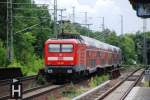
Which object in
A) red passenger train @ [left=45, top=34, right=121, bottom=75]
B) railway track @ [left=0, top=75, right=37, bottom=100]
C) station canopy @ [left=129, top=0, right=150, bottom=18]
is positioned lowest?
railway track @ [left=0, top=75, right=37, bottom=100]

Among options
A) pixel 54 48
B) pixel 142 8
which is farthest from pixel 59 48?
pixel 142 8

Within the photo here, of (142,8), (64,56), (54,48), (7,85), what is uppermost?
(142,8)

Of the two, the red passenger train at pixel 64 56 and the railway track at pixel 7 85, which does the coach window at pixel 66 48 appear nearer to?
the red passenger train at pixel 64 56

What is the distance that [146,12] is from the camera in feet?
45.4

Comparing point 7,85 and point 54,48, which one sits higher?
point 54,48

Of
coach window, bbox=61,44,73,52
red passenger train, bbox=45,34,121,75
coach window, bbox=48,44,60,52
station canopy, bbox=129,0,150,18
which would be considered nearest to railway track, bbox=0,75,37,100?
red passenger train, bbox=45,34,121,75

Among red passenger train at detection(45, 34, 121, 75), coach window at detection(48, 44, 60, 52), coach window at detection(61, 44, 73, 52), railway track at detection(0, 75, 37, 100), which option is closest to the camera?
railway track at detection(0, 75, 37, 100)

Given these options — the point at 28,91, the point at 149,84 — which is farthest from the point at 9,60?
the point at 28,91

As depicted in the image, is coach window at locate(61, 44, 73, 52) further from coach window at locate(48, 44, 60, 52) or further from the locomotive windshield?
coach window at locate(48, 44, 60, 52)

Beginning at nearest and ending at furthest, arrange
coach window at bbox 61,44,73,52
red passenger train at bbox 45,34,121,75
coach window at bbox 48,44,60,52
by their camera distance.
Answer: red passenger train at bbox 45,34,121,75 < coach window at bbox 61,44,73,52 < coach window at bbox 48,44,60,52

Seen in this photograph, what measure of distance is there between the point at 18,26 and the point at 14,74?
31235 mm

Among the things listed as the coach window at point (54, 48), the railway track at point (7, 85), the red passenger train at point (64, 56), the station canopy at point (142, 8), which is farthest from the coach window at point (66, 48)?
the station canopy at point (142, 8)

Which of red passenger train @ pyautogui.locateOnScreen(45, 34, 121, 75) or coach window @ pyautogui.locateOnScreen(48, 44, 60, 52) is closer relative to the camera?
red passenger train @ pyautogui.locateOnScreen(45, 34, 121, 75)

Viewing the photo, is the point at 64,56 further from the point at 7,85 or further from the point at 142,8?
the point at 142,8
